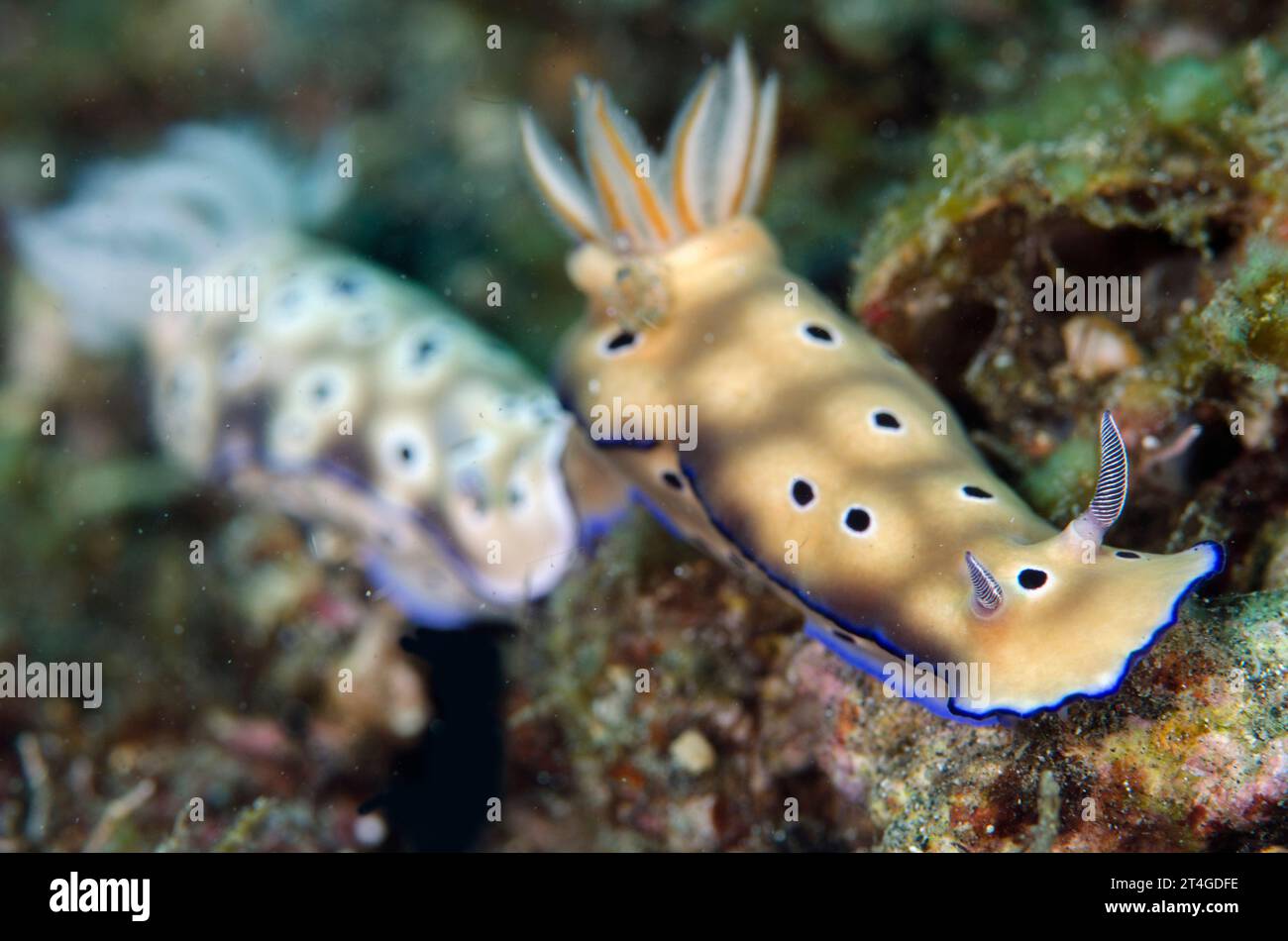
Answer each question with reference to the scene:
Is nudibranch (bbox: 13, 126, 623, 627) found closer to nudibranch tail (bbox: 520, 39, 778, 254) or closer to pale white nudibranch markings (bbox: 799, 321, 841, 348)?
nudibranch tail (bbox: 520, 39, 778, 254)

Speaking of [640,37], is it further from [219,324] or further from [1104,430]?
[1104,430]

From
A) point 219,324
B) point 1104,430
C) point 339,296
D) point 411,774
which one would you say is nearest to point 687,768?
point 411,774

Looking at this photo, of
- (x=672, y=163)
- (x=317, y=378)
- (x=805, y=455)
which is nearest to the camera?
(x=805, y=455)

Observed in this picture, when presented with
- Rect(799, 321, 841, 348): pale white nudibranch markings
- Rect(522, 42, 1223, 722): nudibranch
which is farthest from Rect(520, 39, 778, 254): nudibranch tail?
Rect(799, 321, 841, 348): pale white nudibranch markings

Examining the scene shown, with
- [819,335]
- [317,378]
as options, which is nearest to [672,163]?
[819,335]

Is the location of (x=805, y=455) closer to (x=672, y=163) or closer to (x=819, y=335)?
(x=819, y=335)

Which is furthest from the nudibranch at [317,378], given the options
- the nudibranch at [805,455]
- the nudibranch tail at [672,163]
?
the nudibranch tail at [672,163]

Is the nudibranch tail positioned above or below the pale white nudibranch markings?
above

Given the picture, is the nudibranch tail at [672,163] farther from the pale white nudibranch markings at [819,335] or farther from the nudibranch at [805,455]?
the pale white nudibranch markings at [819,335]
